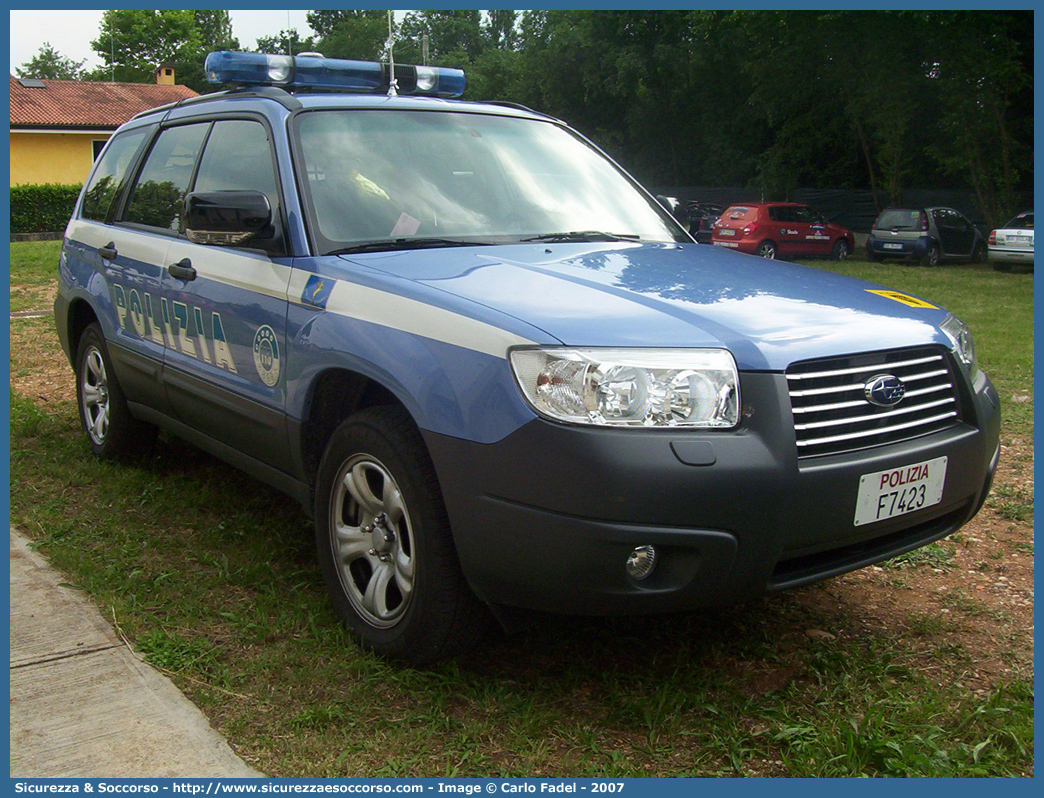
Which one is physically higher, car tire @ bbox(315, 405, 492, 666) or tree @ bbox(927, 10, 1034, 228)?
tree @ bbox(927, 10, 1034, 228)

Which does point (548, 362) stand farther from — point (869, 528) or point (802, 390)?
point (869, 528)

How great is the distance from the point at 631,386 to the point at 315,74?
2.72 metres

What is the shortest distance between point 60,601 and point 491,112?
256 cm

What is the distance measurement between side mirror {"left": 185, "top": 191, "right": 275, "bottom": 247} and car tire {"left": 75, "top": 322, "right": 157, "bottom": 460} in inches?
67.1

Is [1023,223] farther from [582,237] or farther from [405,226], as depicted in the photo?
[405,226]

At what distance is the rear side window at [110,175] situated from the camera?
5.10 meters

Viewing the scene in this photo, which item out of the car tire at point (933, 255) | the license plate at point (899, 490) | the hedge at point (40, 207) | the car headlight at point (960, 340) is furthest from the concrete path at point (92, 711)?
the hedge at point (40, 207)

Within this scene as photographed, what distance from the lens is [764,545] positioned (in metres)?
2.63

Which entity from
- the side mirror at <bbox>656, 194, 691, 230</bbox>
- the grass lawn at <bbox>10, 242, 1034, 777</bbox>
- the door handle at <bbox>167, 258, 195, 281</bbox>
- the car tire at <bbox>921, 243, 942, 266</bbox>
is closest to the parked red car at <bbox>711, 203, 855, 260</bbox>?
the car tire at <bbox>921, 243, 942, 266</bbox>

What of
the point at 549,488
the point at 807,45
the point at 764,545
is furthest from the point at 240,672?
the point at 807,45

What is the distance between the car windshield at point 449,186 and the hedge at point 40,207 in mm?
28992

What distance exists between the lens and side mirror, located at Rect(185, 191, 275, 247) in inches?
136

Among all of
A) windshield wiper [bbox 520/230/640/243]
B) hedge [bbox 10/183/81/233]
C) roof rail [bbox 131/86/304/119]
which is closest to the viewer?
windshield wiper [bbox 520/230/640/243]

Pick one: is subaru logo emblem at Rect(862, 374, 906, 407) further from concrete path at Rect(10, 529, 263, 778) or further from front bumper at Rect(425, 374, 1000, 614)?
concrete path at Rect(10, 529, 263, 778)
